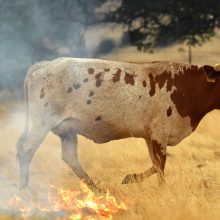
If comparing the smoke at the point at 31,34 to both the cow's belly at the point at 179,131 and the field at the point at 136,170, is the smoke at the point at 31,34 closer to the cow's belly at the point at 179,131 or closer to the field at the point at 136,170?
the field at the point at 136,170

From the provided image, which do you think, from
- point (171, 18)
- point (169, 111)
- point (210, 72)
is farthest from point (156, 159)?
point (171, 18)

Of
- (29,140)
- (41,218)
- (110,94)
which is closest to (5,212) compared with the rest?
(41,218)

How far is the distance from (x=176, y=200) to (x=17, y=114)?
11.2 m

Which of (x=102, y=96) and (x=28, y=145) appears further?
(x=28, y=145)

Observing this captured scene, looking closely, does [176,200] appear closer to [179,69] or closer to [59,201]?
[59,201]

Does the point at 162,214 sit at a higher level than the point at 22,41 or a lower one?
higher

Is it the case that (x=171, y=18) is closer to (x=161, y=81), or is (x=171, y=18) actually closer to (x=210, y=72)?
(x=210, y=72)

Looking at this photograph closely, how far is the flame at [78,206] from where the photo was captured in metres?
6.81

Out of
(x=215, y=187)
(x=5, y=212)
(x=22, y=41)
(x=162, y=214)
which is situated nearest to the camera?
(x=162, y=214)

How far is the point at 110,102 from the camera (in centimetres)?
830

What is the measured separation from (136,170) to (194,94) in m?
2.08

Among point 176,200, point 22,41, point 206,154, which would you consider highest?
point 176,200

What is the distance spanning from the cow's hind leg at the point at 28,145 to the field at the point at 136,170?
0.21m

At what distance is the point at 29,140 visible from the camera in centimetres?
854
